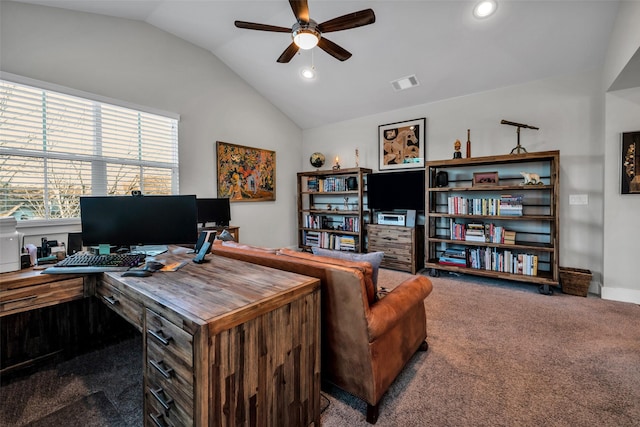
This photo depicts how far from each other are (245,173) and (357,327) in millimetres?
4069

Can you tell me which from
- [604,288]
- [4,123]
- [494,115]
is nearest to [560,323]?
[604,288]

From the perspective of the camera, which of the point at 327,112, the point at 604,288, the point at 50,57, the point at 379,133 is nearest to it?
the point at 50,57

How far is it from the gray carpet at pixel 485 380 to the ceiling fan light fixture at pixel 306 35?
111 inches

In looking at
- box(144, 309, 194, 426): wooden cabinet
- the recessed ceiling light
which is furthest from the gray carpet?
the recessed ceiling light

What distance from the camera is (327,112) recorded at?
5234 mm

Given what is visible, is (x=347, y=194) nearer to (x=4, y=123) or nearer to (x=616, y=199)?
(x=616, y=199)

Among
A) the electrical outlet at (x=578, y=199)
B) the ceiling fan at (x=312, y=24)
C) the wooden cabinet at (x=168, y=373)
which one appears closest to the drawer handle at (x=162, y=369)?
the wooden cabinet at (x=168, y=373)

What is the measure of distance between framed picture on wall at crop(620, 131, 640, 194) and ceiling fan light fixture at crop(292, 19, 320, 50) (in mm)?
3452

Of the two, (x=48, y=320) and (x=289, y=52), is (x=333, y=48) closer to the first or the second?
(x=289, y=52)

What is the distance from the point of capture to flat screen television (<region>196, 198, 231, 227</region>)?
409 cm

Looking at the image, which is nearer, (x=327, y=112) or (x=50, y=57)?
(x=50, y=57)

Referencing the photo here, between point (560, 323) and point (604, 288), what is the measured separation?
1179 millimetres

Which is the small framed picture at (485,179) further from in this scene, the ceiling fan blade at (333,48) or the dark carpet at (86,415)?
the dark carpet at (86,415)

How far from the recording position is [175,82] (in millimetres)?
3980
